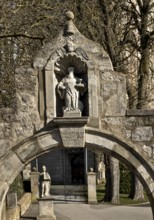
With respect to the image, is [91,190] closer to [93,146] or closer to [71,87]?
[93,146]

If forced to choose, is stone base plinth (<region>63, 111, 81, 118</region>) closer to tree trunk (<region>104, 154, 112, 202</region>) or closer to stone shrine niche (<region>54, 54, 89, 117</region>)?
stone shrine niche (<region>54, 54, 89, 117</region>)

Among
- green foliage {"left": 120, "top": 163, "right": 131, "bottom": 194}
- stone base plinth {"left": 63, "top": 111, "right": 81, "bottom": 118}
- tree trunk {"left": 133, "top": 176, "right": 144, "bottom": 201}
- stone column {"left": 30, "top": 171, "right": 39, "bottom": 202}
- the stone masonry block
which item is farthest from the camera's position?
green foliage {"left": 120, "top": 163, "right": 131, "bottom": 194}

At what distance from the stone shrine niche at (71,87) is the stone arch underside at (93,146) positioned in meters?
0.32

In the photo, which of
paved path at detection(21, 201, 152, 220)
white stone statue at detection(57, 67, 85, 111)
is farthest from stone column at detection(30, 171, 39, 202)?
white stone statue at detection(57, 67, 85, 111)

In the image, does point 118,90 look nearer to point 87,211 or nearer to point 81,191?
point 87,211

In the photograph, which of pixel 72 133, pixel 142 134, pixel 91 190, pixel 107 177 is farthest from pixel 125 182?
pixel 72 133

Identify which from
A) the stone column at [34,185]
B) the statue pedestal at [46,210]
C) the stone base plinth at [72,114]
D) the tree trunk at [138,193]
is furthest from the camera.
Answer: the stone column at [34,185]

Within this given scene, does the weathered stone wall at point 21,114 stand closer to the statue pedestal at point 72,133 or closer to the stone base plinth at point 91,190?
the statue pedestal at point 72,133

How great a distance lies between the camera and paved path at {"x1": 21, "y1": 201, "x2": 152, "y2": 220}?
58.0ft

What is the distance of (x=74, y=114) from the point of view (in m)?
8.01

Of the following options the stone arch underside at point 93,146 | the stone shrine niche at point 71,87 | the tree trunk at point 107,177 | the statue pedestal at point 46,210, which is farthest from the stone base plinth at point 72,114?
the tree trunk at point 107,177

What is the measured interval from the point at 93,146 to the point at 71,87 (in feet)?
2.95

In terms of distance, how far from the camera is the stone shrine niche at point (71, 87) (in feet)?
26.5

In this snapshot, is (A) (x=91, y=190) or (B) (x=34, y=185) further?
(B) (x=34, y=185)
